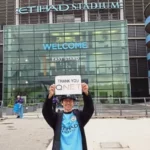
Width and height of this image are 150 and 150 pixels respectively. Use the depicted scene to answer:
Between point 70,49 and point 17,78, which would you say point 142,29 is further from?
point 17,78

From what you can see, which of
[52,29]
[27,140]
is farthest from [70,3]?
[27,140]

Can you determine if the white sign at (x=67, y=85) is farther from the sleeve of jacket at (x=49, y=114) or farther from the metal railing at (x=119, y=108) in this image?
the metal railing at (x=119, y=108)

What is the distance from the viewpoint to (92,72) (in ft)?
136

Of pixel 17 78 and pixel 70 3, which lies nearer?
pixel 17 78

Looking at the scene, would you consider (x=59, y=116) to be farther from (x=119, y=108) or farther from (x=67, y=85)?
(x=119, y=108)

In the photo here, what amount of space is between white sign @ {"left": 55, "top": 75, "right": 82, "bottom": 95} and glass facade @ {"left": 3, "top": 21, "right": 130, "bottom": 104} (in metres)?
36.9

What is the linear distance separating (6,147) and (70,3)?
47.1 metres

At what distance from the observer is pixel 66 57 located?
42.1 meters

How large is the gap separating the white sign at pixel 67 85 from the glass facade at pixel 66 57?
3685 cm

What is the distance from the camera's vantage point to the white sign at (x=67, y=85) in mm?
3600

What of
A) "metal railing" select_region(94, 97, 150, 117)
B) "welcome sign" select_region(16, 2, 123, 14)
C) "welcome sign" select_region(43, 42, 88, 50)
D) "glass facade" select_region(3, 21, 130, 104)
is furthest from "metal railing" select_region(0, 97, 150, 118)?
"welcome sign" select_region(16, 2, 123, 14)

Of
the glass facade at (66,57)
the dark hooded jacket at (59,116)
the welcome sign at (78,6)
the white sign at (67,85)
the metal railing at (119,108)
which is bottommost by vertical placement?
the metal railing at (119,108)

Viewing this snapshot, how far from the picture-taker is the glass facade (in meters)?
40.9

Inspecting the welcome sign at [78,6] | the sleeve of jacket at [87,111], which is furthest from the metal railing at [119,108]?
the welcome sign at [78,6]
